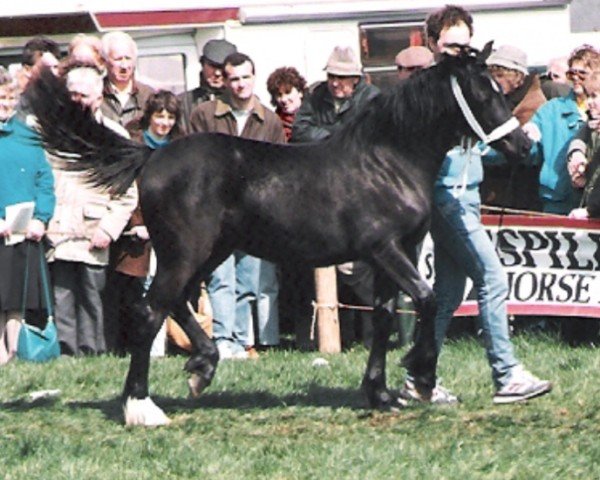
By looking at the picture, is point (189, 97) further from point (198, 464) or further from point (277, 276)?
point (198, 464)

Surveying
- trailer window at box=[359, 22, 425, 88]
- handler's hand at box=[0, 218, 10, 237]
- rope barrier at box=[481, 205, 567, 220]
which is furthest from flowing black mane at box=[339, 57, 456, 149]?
trailer window at box=[359, 22, 425, 88]

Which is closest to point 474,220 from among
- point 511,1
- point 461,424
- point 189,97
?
point 461,424

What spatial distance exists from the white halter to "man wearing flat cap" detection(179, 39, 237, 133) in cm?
452

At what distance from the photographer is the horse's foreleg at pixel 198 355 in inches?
408

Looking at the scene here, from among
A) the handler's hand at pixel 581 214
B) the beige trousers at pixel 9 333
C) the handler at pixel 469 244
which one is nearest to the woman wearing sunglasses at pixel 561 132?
the handler's hand at pixel 581 214

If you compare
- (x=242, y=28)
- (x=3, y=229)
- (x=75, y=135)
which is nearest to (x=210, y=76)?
(x=3, y=229)

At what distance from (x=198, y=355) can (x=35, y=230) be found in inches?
120

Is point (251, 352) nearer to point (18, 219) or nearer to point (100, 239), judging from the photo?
point (100, 239)

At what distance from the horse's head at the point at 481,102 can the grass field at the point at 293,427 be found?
1474 mm

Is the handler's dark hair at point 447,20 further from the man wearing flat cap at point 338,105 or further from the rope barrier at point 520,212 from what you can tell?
the man wearing flat cap at point 338,105

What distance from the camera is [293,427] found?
31.8ft

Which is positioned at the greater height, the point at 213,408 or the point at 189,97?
the point at 189,97

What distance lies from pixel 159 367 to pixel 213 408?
1.71 m

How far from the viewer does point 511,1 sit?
1741cm
